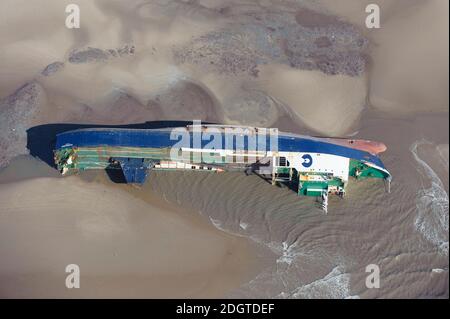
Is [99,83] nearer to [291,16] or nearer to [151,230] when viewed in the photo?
[151,230]

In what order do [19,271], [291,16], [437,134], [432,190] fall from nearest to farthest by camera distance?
[19,271]
[432,190]
[437,134]
[291,16]

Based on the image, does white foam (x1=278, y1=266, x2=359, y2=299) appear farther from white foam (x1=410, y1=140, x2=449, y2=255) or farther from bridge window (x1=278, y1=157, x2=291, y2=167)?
bridge window (x1=278, y1=157, x2=291, y2=167)

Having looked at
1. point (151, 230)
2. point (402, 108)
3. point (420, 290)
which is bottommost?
point (420, 290)

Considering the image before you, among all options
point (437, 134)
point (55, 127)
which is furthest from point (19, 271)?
point (437, 134)

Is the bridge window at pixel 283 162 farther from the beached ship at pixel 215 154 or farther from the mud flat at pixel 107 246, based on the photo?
the mud flat at pixel 107 246

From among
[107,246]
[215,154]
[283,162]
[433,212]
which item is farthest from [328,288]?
[107,246]
